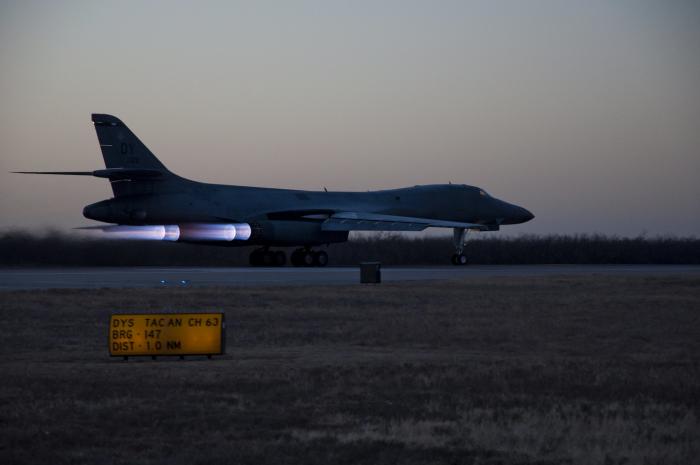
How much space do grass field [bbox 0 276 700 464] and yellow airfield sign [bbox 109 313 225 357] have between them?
19 centimetres

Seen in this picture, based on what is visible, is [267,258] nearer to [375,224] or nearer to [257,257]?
[257,257]

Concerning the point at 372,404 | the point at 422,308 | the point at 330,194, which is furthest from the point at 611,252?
the point at 372,404

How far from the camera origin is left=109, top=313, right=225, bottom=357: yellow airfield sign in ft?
45.5

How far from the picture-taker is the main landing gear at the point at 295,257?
46125mm

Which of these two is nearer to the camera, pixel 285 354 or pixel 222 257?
pixel 285 354

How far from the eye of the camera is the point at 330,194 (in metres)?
48.4

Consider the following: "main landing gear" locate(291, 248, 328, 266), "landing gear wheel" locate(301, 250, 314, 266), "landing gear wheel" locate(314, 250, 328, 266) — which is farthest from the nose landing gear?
"landing gear wheel" locate(314, 250, 328, 266)

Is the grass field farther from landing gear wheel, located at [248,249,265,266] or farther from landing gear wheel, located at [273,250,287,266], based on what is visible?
landing gear wheel, located at [248,249,265,266]

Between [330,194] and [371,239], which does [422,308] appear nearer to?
[330,194]

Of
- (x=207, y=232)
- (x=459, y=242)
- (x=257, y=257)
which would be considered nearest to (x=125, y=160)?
(x=207, y=232)

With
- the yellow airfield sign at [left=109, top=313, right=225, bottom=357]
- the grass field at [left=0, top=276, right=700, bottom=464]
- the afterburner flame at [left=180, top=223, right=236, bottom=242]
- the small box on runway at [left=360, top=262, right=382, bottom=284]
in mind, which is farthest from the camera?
the afterburner flame at [left=180, top=223, right=236, bottom=242]

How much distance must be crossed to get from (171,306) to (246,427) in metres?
13.6

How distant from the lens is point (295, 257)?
152 ft

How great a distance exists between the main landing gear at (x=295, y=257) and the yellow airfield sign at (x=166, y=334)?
105ft
